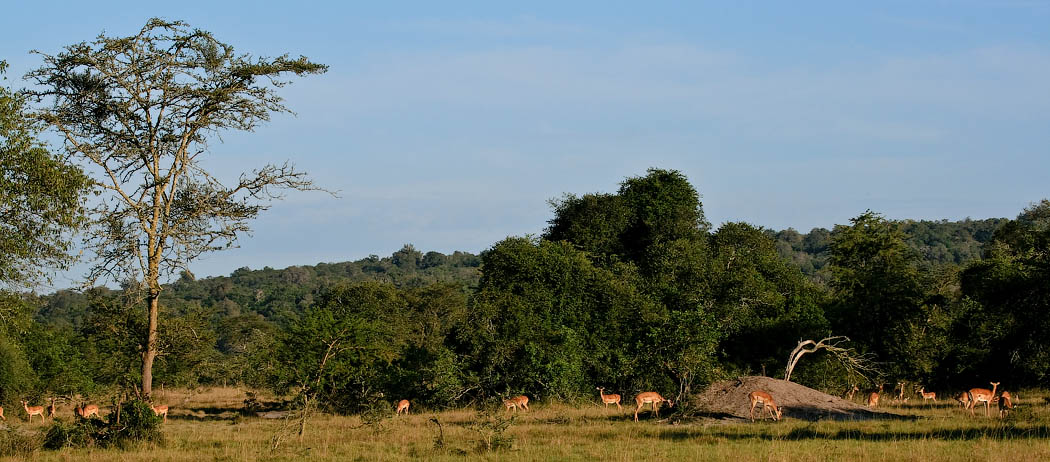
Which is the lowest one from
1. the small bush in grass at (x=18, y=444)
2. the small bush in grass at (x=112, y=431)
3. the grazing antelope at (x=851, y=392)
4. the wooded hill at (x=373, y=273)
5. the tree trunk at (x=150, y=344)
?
the small bush in grass at (x=18, y=444)

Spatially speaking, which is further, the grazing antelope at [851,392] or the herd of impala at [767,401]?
the grazing antelope at [851,392]

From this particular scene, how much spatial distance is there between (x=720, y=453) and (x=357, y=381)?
17178mm

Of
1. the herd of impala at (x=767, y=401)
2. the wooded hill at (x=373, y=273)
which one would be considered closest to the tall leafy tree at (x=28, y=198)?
the herd of impala at (x=767, y=401)

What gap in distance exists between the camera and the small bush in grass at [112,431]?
20000mm

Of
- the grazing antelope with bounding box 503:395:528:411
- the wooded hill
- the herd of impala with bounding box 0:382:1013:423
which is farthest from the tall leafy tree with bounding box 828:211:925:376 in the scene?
the wooded hill

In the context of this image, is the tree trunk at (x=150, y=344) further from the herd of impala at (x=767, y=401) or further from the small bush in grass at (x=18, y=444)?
the herd of impala at (x=767, y=401)

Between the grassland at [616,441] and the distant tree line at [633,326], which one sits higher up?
the distant tree line at [633,326]

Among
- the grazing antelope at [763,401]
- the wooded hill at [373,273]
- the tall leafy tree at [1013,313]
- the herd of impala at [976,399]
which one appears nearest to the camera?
the grazing antelope at [763,401]

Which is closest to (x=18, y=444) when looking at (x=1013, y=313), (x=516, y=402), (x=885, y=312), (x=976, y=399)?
(x=516, y=402)

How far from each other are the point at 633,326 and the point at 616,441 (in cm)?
1598

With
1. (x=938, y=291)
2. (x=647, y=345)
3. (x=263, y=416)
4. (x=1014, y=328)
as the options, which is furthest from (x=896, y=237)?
(x=263, y=416)

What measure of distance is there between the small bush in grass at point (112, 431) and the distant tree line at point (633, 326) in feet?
16.2

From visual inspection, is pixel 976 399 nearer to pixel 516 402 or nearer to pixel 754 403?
pixel 754 403

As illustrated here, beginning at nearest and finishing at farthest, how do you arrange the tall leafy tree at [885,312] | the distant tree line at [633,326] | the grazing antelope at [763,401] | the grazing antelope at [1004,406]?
1. the grazing antelope at [1004,406]
2. the grazing antelope at [763,401]
3. the distant tree line at [633,326]
4. the tall leafy tree at [885,312]
